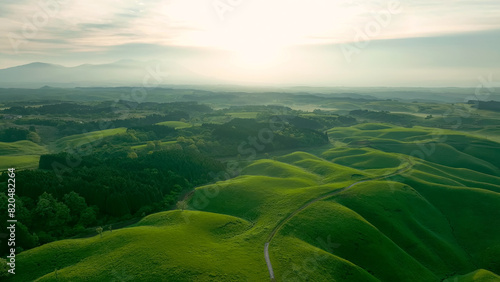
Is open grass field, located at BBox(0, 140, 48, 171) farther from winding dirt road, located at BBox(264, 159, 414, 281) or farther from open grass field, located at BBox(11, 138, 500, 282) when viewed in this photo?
winding dirt road, located at BBox(264, 159, 414, 281)

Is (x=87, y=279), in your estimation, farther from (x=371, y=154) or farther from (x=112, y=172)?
(x=371, y=154)

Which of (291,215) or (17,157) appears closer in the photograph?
(291,215)

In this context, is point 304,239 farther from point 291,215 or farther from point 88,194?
point 88,194

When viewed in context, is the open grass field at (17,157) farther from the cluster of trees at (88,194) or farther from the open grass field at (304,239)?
the open grass field at (304,239)

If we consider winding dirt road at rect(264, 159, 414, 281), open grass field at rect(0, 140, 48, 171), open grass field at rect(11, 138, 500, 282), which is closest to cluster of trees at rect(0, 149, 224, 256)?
open grass field at rect(11, 138, 500, 282)

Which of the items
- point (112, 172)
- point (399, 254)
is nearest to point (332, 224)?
point (399, 254)

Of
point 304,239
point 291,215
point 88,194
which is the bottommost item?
point 304,239

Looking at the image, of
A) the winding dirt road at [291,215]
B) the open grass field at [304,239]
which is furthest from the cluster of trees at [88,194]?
the winding dirt road at [291,215]

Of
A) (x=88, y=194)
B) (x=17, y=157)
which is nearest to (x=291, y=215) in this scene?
(x=88, y=194)
